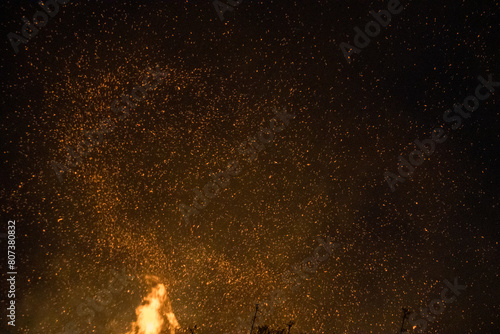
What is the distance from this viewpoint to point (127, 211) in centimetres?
208

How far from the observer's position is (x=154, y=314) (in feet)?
7.55

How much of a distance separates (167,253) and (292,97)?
49.5 inches

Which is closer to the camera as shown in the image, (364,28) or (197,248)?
(364,28)

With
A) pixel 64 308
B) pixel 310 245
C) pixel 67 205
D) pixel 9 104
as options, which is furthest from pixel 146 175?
pixel 310 245

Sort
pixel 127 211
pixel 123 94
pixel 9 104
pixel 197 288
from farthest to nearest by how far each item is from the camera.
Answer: pixel 197 288, pixel 127 211, pixel 123 94, pixel 9 104

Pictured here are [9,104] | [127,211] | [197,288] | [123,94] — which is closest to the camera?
[9,104]

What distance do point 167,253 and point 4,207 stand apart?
0.94m

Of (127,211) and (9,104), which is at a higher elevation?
(9,104)

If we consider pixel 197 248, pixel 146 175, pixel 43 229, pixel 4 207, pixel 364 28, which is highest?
pixel 4 207

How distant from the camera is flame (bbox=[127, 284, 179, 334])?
2.26m

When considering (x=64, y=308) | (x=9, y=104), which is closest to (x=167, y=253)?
(x=64, y=308)

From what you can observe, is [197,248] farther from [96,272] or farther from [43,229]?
[43,229]

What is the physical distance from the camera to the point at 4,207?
188 cm

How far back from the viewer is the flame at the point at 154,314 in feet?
7.41
